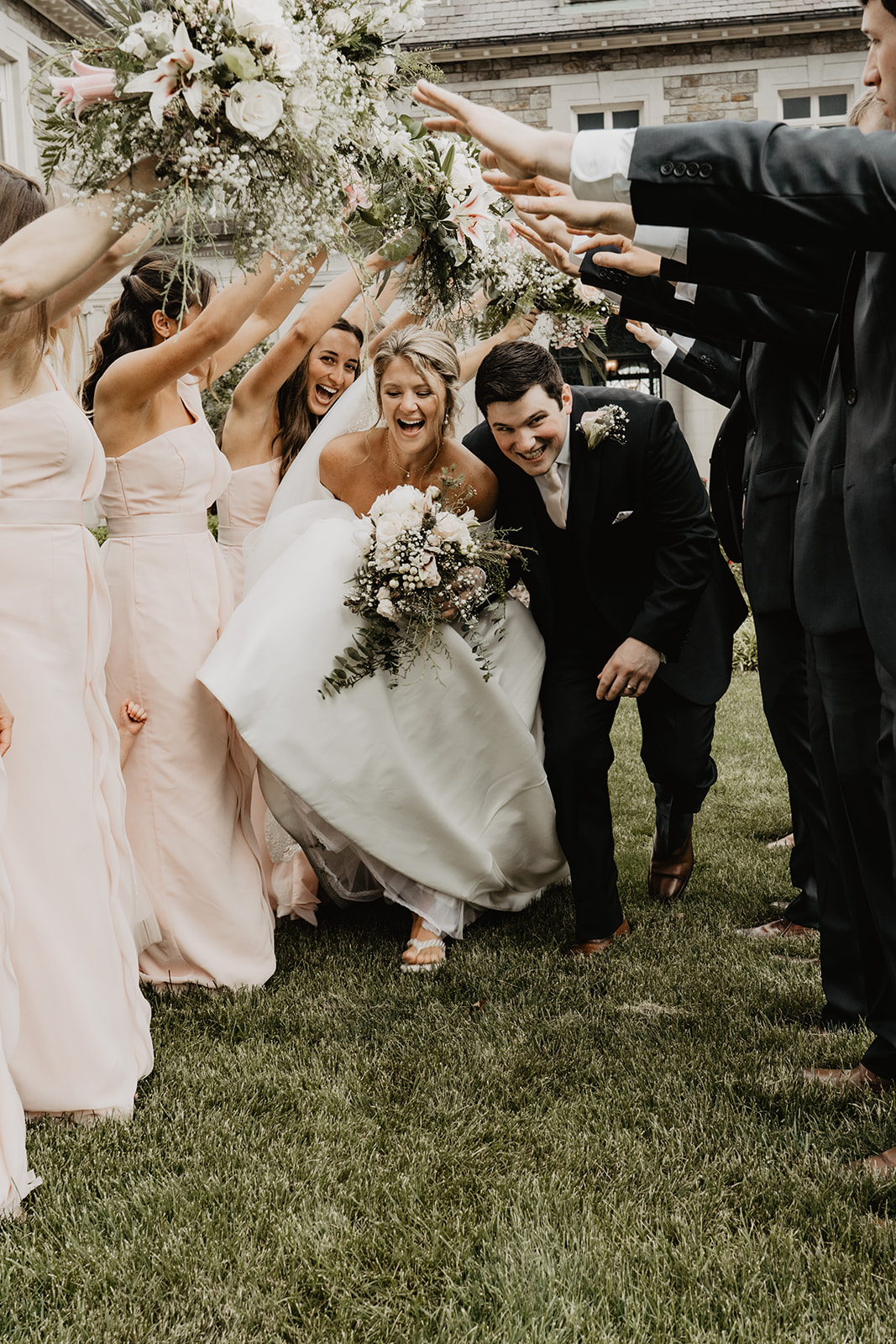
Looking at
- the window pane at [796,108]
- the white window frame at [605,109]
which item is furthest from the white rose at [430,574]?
the window pane at [796,108]

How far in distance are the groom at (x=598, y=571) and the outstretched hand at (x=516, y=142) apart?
82.3 inches

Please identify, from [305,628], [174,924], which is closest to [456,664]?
[305,628]

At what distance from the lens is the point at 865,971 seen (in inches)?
121

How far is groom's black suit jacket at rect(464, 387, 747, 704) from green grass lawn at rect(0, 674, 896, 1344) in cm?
138

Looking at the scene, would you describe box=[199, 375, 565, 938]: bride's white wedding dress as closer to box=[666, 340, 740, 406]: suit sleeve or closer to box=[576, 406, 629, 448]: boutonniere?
box=[576, 406, 629, 448]: boutonniere

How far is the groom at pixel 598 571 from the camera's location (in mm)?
4559

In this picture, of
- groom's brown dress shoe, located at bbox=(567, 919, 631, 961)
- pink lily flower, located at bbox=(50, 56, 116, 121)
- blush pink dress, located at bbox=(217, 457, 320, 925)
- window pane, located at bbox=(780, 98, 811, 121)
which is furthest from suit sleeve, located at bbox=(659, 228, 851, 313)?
window pane, located at bbox=(780, 98, 811, 121)

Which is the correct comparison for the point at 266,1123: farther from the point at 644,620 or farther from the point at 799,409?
the point at 799,409

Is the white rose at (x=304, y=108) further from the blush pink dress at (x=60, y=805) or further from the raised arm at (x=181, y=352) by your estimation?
the blush pink dress at (x=60, y=805)

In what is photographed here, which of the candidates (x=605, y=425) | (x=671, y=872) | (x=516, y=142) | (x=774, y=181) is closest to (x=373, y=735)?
(x=605, y=425)

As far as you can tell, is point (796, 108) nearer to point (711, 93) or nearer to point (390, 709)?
point (711, 93)

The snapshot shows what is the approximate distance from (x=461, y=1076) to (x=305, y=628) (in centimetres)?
190

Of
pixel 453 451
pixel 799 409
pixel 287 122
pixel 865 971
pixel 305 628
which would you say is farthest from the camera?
pixel 453 451

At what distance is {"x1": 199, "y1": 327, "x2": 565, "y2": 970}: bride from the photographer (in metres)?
4.38
